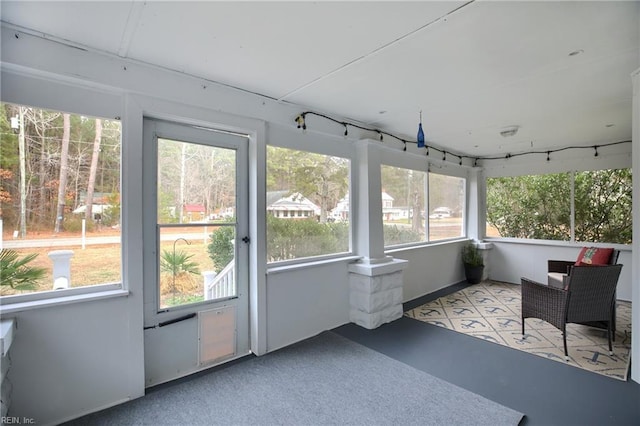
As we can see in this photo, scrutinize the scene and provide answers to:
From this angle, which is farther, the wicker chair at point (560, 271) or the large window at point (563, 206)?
the large window at point (563, 206)

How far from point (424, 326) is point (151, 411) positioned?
9.30ft

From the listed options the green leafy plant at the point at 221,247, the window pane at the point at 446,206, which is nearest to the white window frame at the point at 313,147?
the green leafy plant at the point at 221,247

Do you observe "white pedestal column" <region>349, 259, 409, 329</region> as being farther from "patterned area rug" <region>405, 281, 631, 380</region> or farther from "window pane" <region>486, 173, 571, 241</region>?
"window pane" <region>486, 173, 571, 241</region>

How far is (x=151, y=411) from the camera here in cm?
210

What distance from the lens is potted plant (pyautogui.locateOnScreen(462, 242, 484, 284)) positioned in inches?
222

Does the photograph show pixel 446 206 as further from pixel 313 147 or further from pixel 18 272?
pixel 18 272

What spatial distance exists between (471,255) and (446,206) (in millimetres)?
1074

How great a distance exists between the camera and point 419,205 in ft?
16.2

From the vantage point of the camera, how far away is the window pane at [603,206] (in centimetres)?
468

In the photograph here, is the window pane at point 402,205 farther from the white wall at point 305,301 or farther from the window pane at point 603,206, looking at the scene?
the window pane at point 603,206

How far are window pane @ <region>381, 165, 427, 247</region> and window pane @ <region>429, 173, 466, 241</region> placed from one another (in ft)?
0.94

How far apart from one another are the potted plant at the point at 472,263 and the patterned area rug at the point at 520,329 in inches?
25.6

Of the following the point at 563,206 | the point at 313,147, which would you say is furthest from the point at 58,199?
the point at 563,206

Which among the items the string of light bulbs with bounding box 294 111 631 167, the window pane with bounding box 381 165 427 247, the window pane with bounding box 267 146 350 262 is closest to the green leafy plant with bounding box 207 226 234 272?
the window pane with bounding box 267 146 350 262
